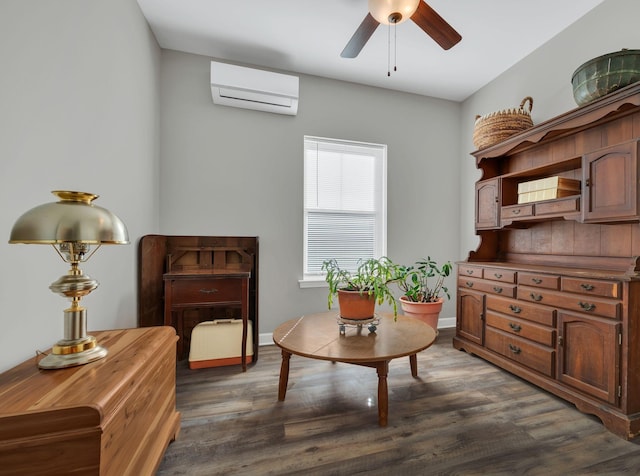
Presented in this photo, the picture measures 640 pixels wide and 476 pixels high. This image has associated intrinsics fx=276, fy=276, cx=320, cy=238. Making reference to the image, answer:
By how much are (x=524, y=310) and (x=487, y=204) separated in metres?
1.05

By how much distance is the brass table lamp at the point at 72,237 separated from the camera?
2.81 ft

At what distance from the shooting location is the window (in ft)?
10.1

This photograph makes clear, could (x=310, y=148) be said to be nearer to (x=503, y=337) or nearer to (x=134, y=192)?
(x=134, y=192)

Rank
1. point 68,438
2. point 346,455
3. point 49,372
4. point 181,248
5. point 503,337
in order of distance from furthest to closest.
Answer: point 181,248 → point 503,337 → point 346,455 → point 49,372 → point 68,438

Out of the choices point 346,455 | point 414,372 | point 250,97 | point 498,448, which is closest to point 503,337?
point 414,372

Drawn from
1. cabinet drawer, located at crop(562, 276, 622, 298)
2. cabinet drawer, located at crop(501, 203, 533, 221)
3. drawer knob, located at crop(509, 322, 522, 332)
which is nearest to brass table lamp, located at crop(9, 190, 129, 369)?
cabinet drawer, located at crop(562, 276, 622, 298)

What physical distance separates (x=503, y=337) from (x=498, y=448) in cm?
106

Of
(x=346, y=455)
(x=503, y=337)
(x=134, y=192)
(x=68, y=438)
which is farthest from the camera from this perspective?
(x=503, y=337)

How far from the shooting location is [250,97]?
8.67 ft

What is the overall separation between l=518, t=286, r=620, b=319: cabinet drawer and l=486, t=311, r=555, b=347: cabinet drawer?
18 cm

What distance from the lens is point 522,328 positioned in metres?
2.12

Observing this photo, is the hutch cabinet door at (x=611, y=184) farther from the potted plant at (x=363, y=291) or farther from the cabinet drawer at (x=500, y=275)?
A: the potted plant at (x=363, y=291)

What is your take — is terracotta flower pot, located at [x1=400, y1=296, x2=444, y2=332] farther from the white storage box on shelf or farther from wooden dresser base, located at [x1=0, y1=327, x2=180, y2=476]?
wooden dresser base, located at [x1=0, y1=327, x2=180, y2=476]

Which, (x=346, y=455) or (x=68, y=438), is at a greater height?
(x=68, y=438)
